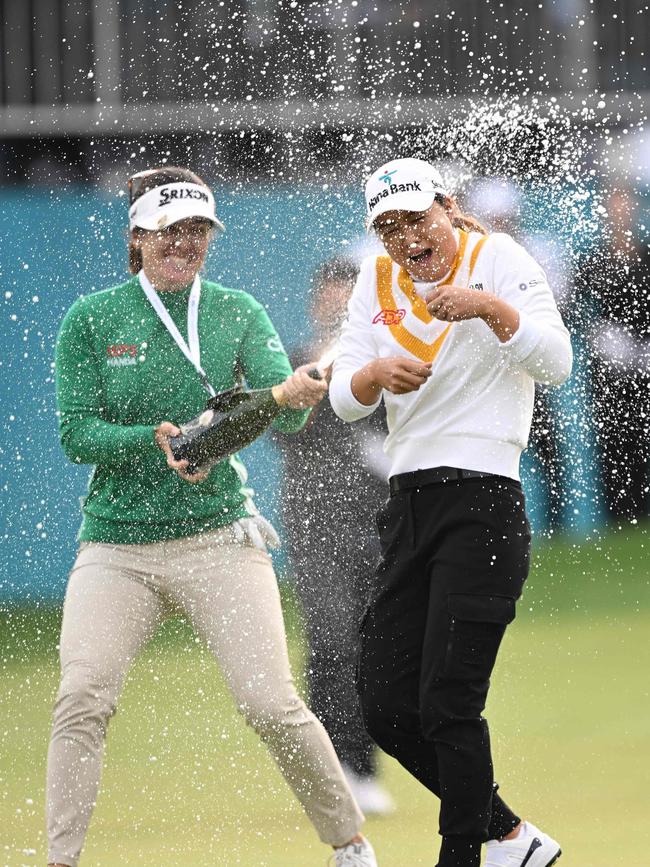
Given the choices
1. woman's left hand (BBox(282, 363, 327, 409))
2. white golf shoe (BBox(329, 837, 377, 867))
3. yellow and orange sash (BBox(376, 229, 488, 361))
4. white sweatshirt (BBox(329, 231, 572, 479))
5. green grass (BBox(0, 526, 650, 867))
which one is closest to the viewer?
Result: white sweatshirt (BBox(329, 231, 572, 479))

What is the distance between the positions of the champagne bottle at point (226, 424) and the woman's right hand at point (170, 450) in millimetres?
14

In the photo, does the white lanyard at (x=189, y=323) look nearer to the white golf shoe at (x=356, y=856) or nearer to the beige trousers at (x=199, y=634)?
the beige trousers at (x=199, y=634)

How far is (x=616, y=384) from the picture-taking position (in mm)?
11438

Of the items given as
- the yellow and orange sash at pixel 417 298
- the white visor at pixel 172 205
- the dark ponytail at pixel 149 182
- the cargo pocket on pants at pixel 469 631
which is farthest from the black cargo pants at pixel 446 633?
the dark ponytail at pixel 149 182

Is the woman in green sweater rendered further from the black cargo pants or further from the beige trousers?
the black cargo pants

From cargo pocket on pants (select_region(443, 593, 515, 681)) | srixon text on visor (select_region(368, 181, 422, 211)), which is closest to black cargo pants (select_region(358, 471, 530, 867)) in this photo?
cargo pocket on pants (select_region(443, 593, 515, 681))

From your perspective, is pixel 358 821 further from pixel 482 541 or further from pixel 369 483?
pixel 369 483

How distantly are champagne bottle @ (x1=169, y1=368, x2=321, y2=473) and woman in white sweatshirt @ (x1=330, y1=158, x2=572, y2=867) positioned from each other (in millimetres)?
383

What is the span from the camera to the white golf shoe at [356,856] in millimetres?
4465

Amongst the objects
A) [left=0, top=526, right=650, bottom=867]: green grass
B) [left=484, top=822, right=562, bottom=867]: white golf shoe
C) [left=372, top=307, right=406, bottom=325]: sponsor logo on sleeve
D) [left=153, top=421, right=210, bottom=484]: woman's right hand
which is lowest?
[left=0, top=526, right=650, bottom=867]: green grass

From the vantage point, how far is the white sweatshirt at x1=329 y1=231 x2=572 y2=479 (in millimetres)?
4078

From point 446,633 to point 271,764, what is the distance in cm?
247

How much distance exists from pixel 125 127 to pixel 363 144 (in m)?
1.73

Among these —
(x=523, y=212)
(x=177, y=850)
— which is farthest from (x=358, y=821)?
(x=523, y=212)
